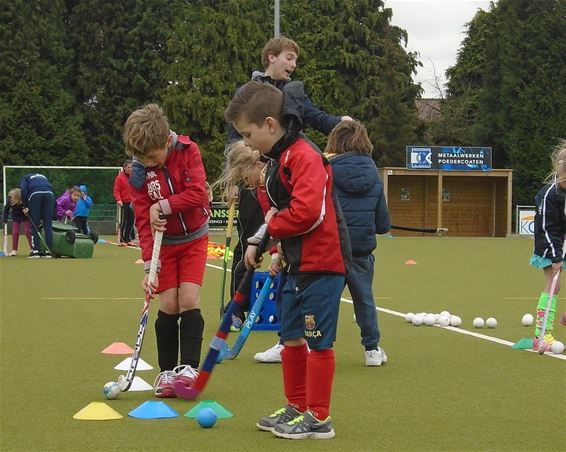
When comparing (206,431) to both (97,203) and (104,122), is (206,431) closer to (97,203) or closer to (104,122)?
(97,203)

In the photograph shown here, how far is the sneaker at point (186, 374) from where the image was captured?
21.1 feet

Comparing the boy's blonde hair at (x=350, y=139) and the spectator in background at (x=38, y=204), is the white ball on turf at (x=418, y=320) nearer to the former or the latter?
the boy's blonde hair at (x=350, y=139)

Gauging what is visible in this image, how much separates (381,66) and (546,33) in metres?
8.42

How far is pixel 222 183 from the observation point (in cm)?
943

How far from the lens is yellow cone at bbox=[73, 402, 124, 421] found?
5.71 meters

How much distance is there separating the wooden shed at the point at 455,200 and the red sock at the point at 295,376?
126 feet

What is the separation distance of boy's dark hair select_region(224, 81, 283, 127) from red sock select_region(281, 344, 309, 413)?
1.15 m

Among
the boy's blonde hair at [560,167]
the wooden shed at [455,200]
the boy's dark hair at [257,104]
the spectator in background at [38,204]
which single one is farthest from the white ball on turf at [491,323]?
the wooden shed at [455,200]

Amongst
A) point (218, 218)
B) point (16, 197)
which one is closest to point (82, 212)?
point (218, 218)

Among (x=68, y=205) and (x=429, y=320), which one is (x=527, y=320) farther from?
(x=68, y=205)

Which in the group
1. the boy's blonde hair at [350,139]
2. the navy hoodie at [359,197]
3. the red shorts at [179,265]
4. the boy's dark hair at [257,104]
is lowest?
the red shorts at [179,265]

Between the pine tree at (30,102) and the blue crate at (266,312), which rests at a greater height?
the pine tree at (30,102)

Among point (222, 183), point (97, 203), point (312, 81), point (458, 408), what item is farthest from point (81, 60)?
point (458, 408)

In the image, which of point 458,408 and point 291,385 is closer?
point 291,385
